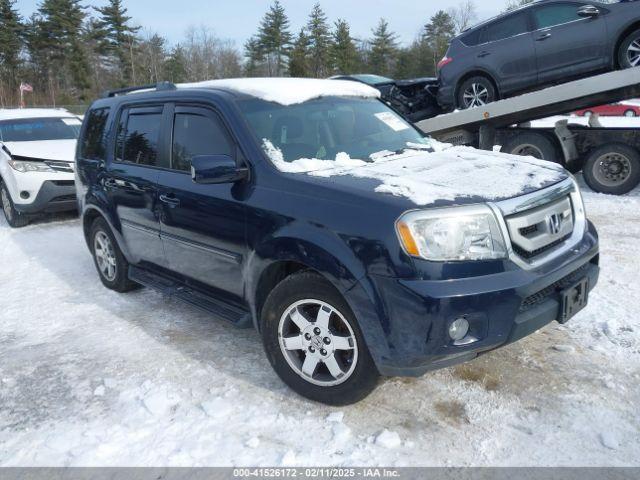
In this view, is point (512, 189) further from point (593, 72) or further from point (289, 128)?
point (593, 72)

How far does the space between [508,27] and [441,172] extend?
668 centimetres

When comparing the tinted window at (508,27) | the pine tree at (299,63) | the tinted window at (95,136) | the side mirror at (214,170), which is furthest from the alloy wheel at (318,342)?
the pine tree at (299,63)

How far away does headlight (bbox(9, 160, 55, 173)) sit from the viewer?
27.4ft

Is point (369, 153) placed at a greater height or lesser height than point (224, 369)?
greater

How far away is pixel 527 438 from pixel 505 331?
0.59 meters

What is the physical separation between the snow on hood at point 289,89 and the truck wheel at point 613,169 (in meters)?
5.50

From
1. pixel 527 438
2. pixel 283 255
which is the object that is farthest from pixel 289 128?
pixel 527 438

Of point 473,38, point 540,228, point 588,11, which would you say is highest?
point 588,11

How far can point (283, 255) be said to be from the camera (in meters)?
3.11

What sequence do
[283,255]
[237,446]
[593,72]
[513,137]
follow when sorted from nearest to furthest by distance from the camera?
[237,446] < [283,255] < [593,72] < [513,137]

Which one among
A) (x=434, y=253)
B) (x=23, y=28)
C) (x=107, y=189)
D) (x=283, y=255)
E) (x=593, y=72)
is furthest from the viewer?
(x=23, y=28)

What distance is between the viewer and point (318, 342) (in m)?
3.08

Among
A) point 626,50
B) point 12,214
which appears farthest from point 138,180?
point 626,50

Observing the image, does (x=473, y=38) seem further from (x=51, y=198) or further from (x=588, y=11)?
(x=51, y=198)
